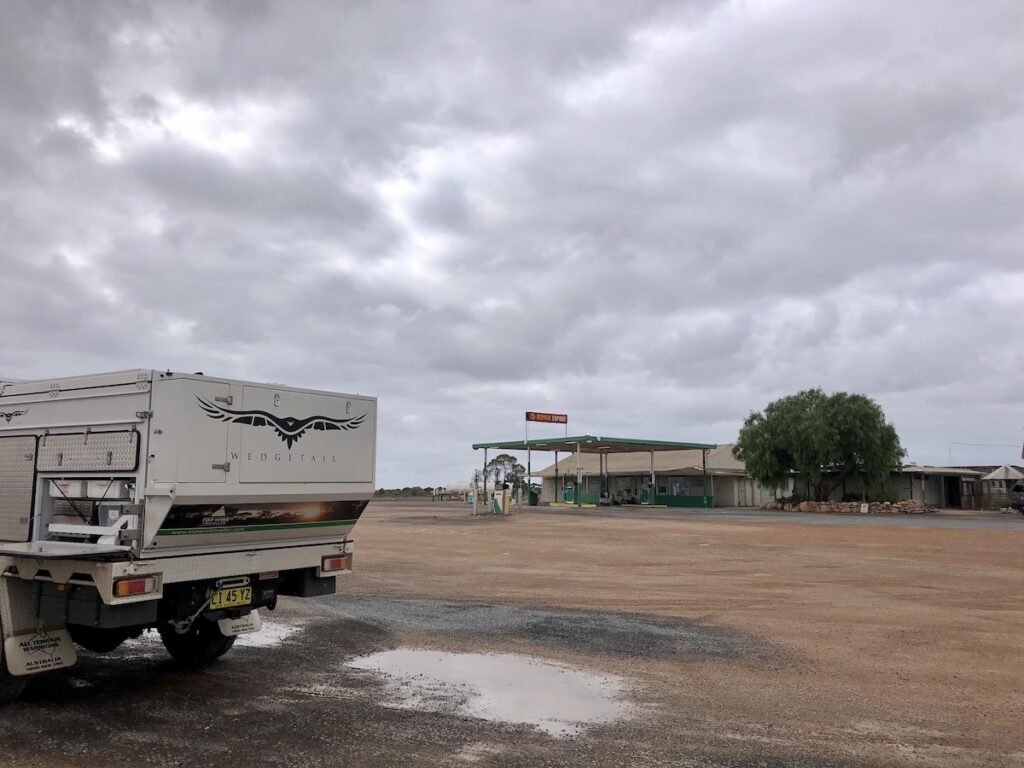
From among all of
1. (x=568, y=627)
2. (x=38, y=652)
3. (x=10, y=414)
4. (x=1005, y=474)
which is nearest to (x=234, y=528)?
(x=38, y=652)

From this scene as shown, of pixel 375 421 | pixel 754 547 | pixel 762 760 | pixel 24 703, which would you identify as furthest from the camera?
pixel 754 547

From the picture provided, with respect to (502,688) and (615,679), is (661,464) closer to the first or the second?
(615,679)

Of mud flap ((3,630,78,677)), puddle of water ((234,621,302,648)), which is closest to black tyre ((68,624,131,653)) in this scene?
mud flap ((3,630,78,677))

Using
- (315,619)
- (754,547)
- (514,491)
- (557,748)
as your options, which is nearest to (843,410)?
(514,491)

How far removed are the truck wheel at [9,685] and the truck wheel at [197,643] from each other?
5.21ft

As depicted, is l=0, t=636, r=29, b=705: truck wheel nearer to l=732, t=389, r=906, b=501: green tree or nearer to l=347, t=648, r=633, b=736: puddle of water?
l=347, t=648, r=633, b=736: puddle of water

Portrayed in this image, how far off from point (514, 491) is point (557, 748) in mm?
60753

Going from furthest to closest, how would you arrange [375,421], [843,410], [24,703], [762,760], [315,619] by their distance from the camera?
[843,410] → [315,619] → [375,421] → [24,703] → [762,760]

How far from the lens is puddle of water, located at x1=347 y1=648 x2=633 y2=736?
6.92 m

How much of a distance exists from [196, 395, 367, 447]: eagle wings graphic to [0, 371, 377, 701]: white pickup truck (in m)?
0.01

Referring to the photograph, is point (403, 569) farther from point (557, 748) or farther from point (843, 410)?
point (843, 410)

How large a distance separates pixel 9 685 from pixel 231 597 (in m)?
1.81

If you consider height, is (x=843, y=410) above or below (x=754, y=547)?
above

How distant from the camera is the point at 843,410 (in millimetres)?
53656
